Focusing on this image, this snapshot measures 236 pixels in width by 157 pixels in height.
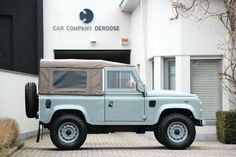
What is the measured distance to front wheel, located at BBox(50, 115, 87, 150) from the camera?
51.1 ft

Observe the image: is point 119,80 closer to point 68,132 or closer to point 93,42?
point 68,132

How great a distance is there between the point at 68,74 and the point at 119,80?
1.36m

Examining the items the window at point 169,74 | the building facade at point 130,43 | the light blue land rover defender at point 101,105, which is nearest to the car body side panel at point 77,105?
the light blue land rover defender at point 101,105

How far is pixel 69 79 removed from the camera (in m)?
15.8

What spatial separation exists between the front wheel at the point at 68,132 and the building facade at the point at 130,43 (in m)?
3.41

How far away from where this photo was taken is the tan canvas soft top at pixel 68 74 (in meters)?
15.7

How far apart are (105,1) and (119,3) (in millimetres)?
617

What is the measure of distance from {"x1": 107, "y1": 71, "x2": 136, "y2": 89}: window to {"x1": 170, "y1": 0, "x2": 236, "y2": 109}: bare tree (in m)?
Result: 4.02

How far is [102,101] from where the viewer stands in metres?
15.7

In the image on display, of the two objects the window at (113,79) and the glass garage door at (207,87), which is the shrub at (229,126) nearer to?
the glass garage door at (207,87)

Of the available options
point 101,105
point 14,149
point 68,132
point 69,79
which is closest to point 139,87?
point 101,105

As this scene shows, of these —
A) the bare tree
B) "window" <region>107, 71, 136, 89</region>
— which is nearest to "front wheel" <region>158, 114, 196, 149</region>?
"window" <region>107, 71, 136, 89</region>

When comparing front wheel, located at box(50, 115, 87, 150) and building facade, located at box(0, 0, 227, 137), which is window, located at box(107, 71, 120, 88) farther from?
building facade, located at box(0, 0, 227, 137)

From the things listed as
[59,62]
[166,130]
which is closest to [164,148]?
[166,130]
